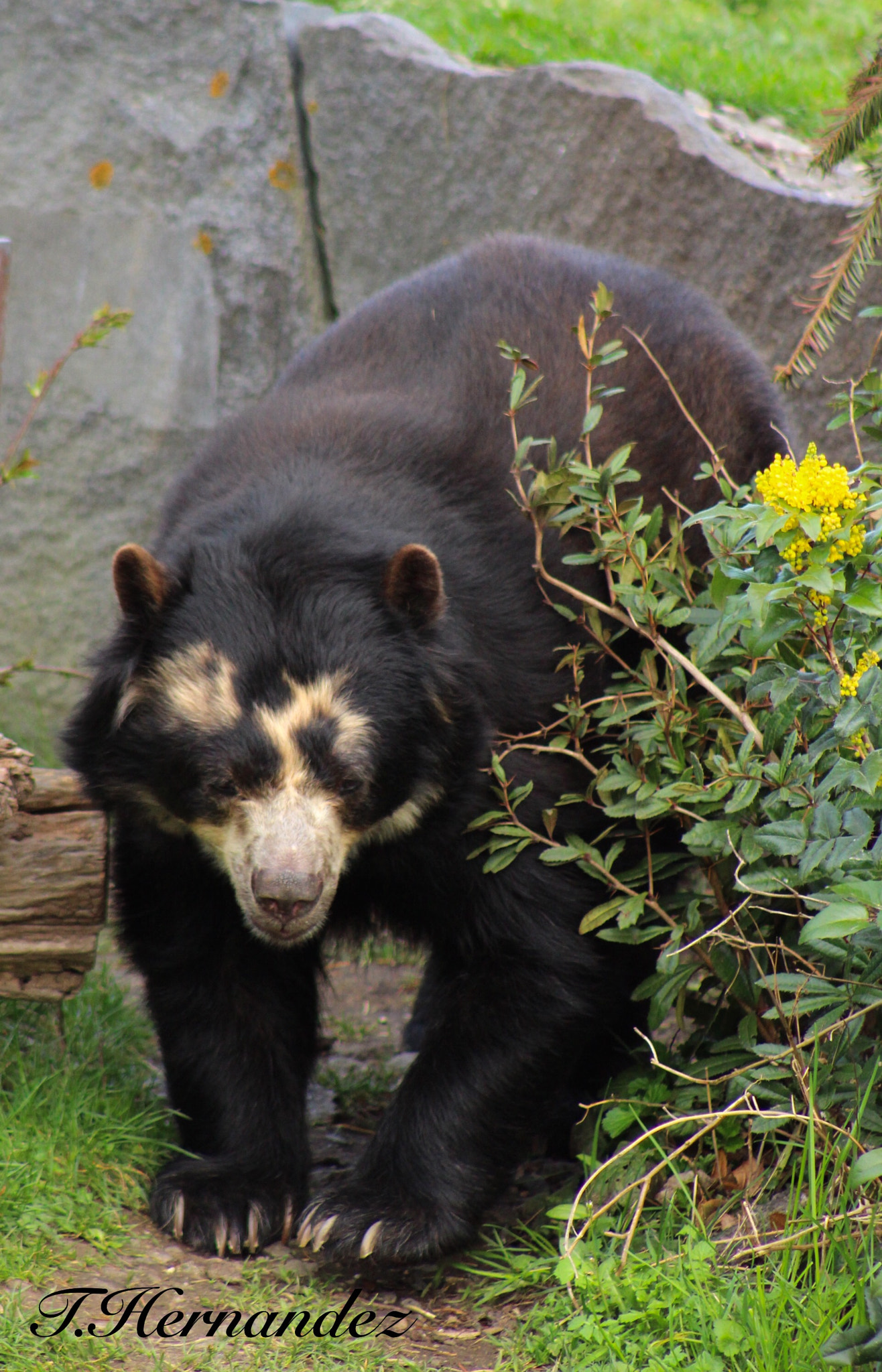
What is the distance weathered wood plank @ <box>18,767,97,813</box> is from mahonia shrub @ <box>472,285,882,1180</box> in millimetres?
928

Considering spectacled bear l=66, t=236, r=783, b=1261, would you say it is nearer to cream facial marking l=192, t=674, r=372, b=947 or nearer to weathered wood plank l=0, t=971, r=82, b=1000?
cream facial marking l=192, t=674, r=372, b=947

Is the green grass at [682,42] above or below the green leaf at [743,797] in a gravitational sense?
above

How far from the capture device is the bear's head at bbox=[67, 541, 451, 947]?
2.83 m

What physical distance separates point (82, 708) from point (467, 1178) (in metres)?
1.26

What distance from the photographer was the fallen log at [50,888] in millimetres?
3338

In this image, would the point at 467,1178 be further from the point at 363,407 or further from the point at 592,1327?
the point at 363,407

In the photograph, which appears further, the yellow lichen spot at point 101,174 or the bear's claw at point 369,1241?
the yellow lichen spot at point 101,174

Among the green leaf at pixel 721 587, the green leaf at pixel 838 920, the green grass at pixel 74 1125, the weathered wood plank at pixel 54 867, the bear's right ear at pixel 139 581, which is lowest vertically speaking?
the green grass at pixel 74 1125

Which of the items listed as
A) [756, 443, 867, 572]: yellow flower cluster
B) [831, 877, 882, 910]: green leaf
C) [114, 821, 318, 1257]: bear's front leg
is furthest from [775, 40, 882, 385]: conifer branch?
[114, 821, 318, 1257]: bear's front leg

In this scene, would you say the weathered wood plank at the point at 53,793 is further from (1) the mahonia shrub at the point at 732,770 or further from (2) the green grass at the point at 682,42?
(2) the green grass at the point at 682,42

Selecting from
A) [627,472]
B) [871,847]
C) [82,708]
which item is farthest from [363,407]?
[871,847]

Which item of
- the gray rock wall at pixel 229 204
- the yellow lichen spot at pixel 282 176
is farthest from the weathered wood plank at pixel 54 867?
the yellow lichen spot at pixel 282 176

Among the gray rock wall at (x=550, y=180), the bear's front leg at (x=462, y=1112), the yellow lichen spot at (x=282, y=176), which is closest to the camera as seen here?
the bear's front leg at (x=462, y=1112)

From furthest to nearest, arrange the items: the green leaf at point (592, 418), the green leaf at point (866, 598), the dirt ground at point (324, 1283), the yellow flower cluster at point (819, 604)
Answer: the green leaf at point (592, 418), the dirt ground at point (324, 1283), the yellow flower cluster at point (819, 604), the green leaf at point (866, 598)
